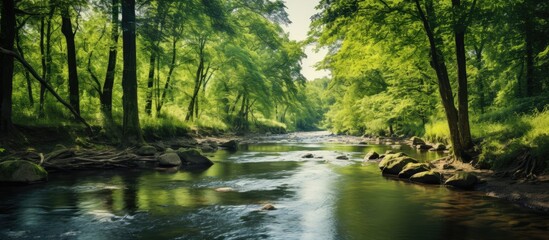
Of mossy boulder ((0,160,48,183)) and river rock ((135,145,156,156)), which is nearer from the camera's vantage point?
mossy boulder ((0,160,48,183))

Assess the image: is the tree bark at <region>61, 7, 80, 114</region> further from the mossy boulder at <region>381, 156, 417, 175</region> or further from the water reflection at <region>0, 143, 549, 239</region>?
the mossy boulder at <region>381, 156, 417, 175</region>

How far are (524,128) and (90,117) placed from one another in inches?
762

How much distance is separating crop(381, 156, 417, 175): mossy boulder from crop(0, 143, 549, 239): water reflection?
2.79 ft

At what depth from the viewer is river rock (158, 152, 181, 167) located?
17484mm

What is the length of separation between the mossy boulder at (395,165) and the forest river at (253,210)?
1110 millimetres

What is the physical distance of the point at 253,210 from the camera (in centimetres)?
926

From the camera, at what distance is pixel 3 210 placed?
29.8 feet

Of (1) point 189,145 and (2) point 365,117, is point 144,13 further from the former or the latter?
(2) point 365,117

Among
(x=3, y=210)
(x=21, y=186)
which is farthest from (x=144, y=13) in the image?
(x=3, y=210)

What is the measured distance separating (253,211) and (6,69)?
12.8 meters

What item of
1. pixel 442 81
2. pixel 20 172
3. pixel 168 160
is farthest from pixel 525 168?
pixel 20 172

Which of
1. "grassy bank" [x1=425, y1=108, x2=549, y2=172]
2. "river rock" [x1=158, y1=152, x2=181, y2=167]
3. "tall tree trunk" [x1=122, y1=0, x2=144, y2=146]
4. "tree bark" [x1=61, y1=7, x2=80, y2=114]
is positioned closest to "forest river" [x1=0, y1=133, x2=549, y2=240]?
"grassy bank" [x1=425, y1=108, x2=549, y2=172]

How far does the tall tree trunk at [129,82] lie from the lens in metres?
19.3

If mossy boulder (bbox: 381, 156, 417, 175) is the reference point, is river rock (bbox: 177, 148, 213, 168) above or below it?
above
